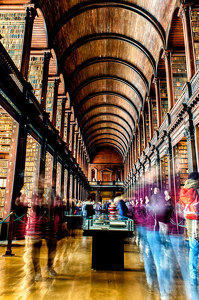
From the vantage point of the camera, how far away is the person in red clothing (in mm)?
2832

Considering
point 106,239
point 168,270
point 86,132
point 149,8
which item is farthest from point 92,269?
point 86,132

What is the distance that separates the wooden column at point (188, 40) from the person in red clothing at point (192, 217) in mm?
4935

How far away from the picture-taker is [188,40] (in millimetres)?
6996

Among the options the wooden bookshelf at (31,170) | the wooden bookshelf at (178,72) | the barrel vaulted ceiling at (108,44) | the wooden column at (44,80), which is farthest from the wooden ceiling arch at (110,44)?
the wooden bookshelf at (31,170)

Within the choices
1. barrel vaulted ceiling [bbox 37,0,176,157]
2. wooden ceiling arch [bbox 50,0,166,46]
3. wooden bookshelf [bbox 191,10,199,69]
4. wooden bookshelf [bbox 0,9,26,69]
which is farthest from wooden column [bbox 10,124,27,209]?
wooden bookshelf [bbox 191,10,199,69]

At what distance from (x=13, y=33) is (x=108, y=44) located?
743 cm

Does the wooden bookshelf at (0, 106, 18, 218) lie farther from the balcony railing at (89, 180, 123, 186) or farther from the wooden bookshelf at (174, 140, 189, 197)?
the balcony railing at (89, 180, 123, 186)

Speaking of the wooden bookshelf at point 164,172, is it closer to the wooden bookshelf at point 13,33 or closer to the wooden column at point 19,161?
the wooden column at point 19,161

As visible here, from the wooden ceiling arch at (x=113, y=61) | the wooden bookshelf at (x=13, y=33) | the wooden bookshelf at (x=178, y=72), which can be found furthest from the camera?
the wooden ceiling arch at (x=113, y=61)

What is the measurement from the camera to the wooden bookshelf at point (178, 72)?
9.28 metres

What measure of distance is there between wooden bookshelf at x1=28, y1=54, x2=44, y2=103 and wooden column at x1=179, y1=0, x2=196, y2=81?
5.49m

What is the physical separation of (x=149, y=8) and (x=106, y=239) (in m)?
10.1

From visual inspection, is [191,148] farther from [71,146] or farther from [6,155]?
[71,146]

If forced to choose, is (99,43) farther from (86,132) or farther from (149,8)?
(86,132)
